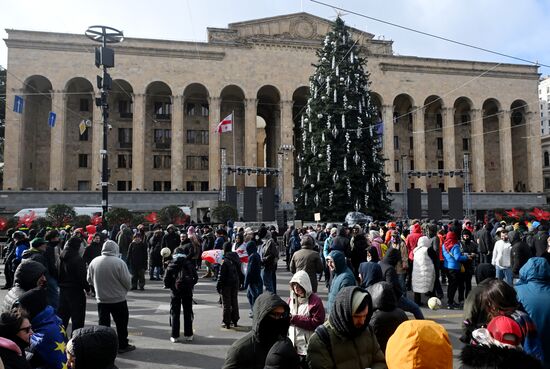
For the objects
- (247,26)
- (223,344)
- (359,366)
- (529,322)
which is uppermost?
(247,26)

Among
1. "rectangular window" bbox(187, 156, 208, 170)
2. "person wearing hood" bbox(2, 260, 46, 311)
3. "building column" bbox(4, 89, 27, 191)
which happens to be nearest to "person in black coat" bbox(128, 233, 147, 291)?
"person wearing hood" bbox(2, 260, 46, 311)

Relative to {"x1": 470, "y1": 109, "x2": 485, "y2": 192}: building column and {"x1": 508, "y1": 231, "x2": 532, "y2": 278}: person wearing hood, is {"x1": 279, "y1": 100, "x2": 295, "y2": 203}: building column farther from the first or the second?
{"x1": 508, "y1": 231, "x2": 532, "y2": 278}: person wearing hood

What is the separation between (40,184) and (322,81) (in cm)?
3088

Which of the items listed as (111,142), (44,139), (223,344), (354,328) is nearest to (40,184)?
(44,139)

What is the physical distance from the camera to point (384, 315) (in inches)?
178

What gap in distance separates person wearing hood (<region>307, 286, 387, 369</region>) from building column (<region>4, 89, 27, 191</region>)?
138 feet

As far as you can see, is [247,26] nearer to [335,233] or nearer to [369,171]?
[369,171]

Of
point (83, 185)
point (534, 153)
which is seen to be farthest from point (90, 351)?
point (534, 153)

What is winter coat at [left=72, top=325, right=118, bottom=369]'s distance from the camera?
280 centimetres

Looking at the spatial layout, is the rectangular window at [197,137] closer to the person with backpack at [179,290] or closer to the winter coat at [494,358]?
the person with backpack at [179,290]

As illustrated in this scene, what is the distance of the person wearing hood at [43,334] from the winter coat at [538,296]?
176 inches

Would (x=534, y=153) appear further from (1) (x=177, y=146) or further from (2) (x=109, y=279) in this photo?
(2) (x=109, y=279)

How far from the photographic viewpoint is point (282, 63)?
45.2 meters

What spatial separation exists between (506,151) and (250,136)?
28.7 metres
